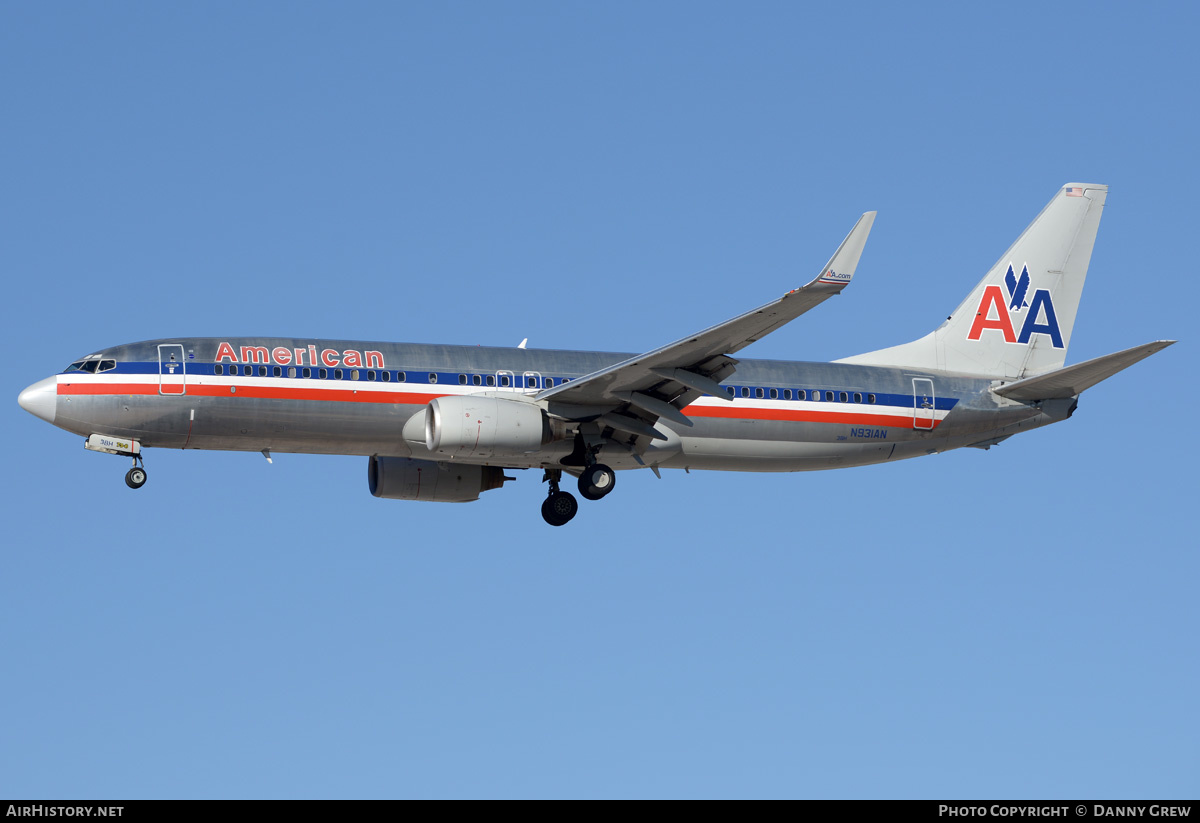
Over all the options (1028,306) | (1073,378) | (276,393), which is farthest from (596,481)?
Answer: (1028,306)

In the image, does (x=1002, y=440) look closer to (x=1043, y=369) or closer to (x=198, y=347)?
(x=1043, y=369)

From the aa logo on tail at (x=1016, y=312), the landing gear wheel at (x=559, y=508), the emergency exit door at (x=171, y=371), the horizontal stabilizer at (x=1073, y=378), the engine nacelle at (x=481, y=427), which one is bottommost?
the landing gear wheel at (x=559, y=508)

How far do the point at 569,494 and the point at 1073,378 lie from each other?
1430 cm

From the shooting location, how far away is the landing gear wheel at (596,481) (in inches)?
1593

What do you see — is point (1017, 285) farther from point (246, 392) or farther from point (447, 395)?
point (246, 392)

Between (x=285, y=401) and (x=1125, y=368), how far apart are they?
21.8 meters

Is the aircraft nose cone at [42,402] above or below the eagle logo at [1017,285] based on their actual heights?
below

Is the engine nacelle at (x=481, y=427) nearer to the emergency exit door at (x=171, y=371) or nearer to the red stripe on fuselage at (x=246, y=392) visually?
the red stripe on fuselage at (x=246, y=392)

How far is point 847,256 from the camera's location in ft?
109

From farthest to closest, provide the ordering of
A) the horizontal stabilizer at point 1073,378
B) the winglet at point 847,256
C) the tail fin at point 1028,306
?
the tail fin at point 1028,306 → the horizontal stabilizer at point 1073,378 → the winglet at point 847,256

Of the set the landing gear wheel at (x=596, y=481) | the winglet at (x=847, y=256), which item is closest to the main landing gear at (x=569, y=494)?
the landing gear wheel at (x=596, y=481)

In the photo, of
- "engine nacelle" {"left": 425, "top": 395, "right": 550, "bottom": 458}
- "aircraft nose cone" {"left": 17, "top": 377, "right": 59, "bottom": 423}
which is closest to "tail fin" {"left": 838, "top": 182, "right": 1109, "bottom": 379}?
"engine nacelle" {"left": 425, "top": 395, "right": 550, "bottom": 458}

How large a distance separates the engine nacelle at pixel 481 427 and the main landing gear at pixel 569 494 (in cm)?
215

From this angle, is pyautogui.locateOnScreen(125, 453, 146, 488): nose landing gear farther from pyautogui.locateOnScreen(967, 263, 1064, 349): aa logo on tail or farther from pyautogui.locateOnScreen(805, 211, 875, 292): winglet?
pyautogui.locateOnScreen(967, 263, 1064, 349): aa logo on tail
